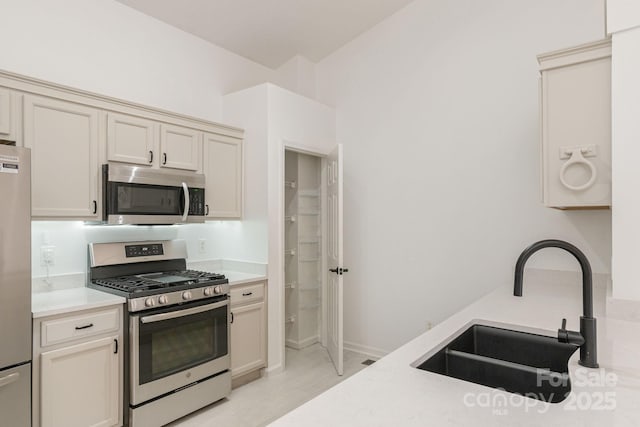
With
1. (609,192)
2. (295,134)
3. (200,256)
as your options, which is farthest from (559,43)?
(200,256)

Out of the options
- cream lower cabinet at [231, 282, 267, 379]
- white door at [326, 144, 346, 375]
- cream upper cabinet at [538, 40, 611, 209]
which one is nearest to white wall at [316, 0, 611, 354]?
white door at [326, 144, 346, 375]

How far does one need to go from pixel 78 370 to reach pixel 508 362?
7.16ft

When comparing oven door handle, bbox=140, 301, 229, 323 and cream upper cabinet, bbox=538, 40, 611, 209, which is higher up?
cream upper cabinet, bbox=538, 40, 611, 209

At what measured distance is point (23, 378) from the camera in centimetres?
193

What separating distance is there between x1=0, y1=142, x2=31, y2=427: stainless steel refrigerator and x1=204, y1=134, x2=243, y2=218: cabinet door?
139 centimetres

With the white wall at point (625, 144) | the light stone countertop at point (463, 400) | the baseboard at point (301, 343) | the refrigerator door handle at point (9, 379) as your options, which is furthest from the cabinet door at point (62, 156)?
the white wall at point (625, 144)

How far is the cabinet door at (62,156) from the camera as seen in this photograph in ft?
7.38

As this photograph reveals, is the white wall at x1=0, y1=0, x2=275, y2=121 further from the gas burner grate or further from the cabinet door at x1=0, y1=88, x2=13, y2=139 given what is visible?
the gas burner grate

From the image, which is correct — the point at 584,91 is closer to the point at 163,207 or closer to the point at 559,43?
the point at 559,43

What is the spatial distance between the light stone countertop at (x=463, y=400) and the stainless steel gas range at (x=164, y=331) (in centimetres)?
173

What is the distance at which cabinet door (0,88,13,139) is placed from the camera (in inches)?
82.8

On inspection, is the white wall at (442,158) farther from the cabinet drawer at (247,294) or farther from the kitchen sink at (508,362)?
the kitchen sink at (508,362)

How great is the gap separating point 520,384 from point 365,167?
2.82 meters

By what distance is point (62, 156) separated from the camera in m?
2.36
